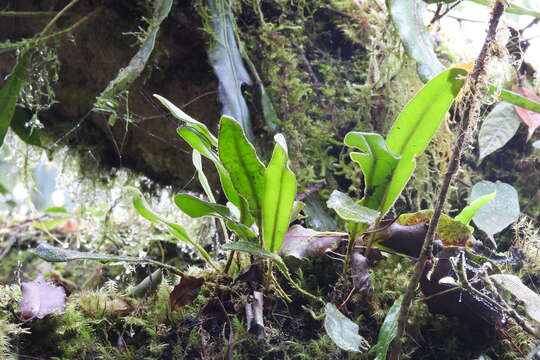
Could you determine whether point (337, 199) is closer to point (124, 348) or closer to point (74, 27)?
point (124, 348)

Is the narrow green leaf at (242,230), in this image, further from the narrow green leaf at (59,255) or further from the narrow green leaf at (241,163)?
the narrow green leaf at (59,255)

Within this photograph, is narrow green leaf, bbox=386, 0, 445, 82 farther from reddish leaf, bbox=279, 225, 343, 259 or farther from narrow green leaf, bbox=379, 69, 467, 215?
reddish leaf, bbox=279, 225, 343, 259

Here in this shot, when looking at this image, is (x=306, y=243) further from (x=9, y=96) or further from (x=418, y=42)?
(x=9, y=96)

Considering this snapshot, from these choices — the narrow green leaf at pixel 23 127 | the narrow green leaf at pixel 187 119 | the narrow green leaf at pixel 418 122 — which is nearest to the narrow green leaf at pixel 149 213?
the narrow green leaf at pixel 187 119

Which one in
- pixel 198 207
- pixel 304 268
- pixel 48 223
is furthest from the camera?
pixel 48 223

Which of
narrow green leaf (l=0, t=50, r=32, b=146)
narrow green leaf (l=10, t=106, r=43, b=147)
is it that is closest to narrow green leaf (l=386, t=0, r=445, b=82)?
narrow green leaf (l=0, t=50, r=32, b=146)

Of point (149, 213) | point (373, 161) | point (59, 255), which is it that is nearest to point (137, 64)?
point (149, 213)
